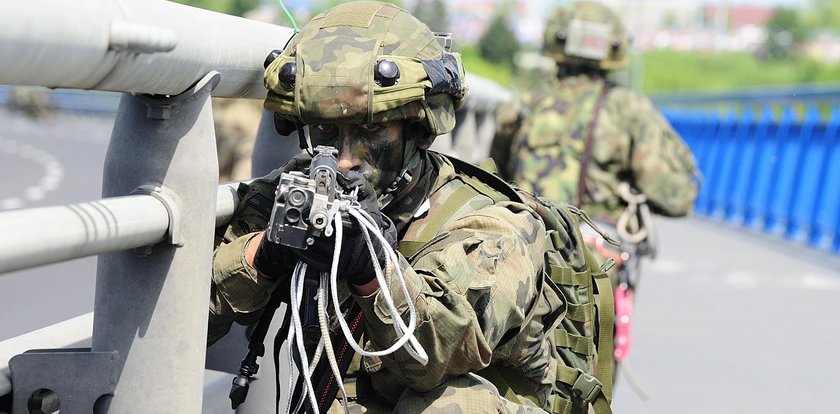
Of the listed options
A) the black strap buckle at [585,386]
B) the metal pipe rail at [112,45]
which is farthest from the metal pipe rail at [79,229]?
the black strap buckle at [585,386]

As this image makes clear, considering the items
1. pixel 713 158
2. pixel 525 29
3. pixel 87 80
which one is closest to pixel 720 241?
pixel 713 158

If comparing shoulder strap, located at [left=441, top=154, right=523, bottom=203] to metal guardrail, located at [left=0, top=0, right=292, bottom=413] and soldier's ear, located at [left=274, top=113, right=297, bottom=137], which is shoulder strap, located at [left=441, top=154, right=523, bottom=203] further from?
metal guardrail, located at [left=0, top=0, right=292, bottom=413]

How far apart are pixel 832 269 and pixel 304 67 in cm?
1129

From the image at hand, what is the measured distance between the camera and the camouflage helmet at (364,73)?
9.07 ft

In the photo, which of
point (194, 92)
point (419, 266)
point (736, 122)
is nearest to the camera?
point (194, 92)

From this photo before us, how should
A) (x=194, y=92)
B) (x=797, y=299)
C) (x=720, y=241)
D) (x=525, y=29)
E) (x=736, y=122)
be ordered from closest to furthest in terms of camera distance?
(x=194, y=92), (x=797, y=299), (x=720, y=241), (x=736, y=122), (x=525, y=29)

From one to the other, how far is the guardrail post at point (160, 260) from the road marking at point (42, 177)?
12.1 m

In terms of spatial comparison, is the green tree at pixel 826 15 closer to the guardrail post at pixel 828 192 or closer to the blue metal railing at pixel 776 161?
the blue metal railing at pixel 776 161

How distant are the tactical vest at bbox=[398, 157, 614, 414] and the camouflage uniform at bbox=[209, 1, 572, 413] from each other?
0.07 meters

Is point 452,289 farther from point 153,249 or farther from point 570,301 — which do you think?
point 570,301

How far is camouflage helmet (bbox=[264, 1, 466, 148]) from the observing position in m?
2.77

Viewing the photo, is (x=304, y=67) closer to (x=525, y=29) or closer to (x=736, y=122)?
(x=736, y=122)

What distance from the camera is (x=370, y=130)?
2881 mm

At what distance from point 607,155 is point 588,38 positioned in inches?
31.8
